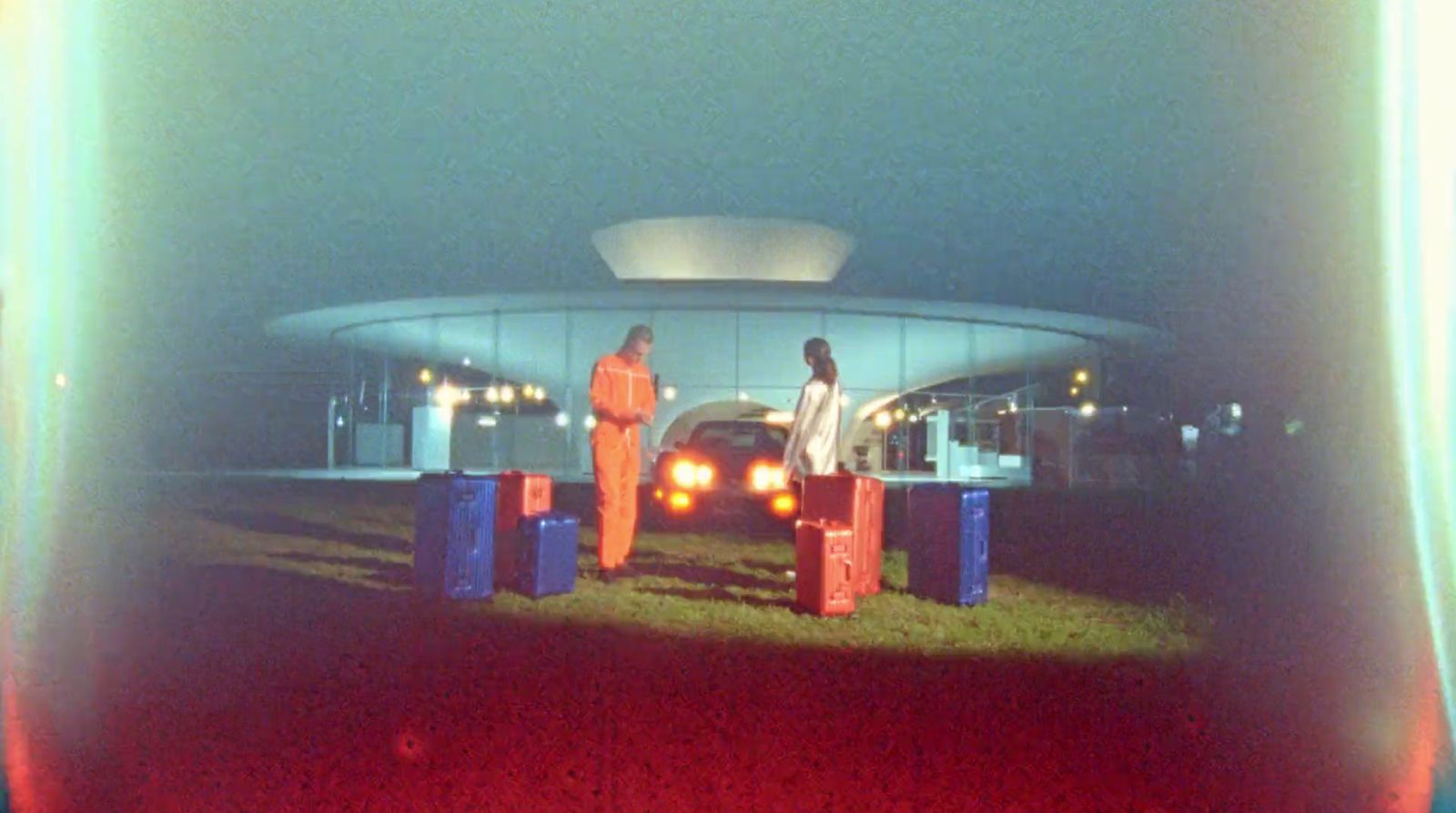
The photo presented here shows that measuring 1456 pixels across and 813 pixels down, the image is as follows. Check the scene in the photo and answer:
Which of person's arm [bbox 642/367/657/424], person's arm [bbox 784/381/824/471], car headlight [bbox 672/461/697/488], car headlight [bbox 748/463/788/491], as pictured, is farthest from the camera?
car headlight [bbox 672/461/697/488]

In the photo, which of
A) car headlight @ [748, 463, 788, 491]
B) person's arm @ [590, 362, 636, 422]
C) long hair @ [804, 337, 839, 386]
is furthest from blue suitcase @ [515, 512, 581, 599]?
car headlight @ [748, 463, 788, 491]

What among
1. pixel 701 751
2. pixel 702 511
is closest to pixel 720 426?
Result: pixel 702 511

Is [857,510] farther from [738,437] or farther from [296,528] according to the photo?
[296,528]

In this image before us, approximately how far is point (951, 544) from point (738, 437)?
6.59 m

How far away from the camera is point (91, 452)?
1617 inches

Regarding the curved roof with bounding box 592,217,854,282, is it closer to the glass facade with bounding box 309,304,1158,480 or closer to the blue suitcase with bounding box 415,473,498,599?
the glass facade with bounding box 309,304,1158,480

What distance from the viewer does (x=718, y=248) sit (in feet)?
111

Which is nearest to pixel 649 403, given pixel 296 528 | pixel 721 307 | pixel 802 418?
pixel 802 418

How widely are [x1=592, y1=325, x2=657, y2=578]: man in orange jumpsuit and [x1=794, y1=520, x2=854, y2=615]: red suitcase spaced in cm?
184

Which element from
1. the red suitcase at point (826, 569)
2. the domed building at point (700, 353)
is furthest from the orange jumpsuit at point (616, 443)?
the domed building at point (700, 353)

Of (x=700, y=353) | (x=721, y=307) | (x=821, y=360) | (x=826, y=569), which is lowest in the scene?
(x=826, y=569)

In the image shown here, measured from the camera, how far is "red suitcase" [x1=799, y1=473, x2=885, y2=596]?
25.3ft

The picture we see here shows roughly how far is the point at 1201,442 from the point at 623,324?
17.5 metres

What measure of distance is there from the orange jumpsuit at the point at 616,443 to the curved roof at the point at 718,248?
82.8ft
